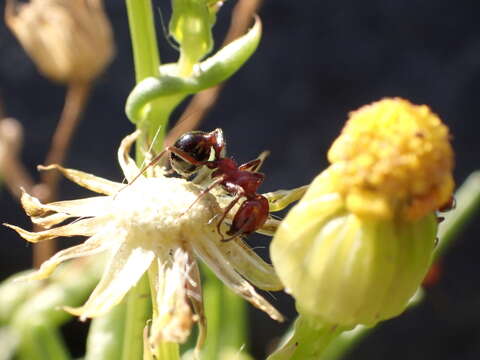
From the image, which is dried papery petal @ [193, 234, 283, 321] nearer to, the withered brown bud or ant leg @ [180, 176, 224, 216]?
ant leg @ [180, 176, 224, 216]

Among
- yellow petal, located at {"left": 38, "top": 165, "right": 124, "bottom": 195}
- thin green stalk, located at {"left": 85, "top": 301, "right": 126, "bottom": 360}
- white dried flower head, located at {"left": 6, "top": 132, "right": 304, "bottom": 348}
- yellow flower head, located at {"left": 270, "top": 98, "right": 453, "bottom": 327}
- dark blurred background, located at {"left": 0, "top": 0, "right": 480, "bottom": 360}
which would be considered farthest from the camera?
dark blurred background, located at {"left": 0, "top": 0, "right": 480, "bottom": 360}

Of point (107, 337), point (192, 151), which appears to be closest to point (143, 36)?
point (192, 151)

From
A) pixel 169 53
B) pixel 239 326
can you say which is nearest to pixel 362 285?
pixel 239 326

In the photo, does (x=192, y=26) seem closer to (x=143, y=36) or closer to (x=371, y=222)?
(x=143, y=36)

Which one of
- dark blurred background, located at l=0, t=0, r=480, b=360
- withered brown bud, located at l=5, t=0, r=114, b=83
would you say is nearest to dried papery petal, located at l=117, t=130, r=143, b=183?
withered brown bud, located at l=5, t=0, r=114, b=83

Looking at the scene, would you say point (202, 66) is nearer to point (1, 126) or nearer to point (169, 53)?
point (1, 126)

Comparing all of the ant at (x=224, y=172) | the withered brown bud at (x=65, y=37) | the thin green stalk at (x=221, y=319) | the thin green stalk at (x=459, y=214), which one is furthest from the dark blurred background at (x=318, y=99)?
the ant at (x=224, y=172)

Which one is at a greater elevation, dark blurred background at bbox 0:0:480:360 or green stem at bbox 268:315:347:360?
green stem at bbox 268:315:347:360
